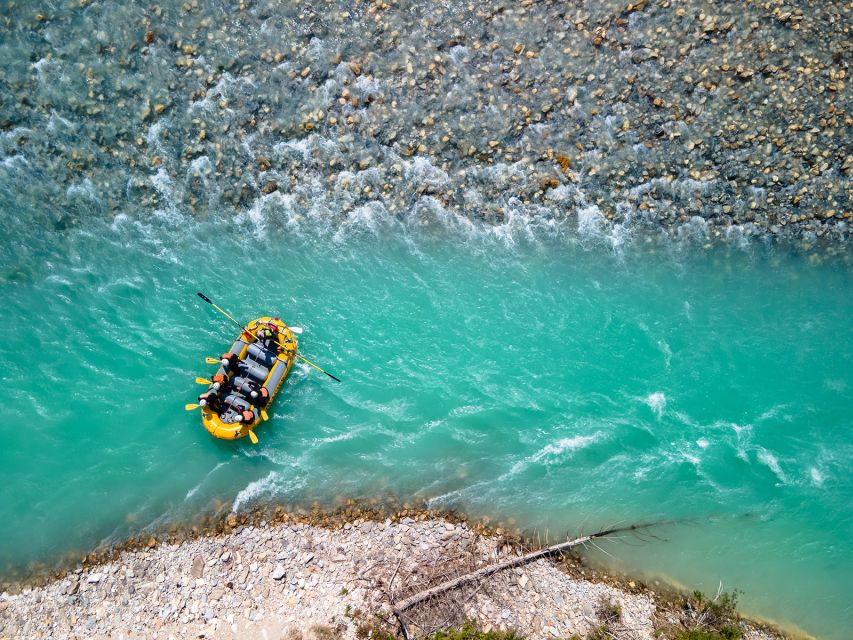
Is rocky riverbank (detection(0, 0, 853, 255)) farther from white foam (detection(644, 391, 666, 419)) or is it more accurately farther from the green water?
white foam (detection(644, 391, 666, 419))

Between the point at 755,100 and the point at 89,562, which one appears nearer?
the point at 89,562

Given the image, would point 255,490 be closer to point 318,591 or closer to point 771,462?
point 318,591

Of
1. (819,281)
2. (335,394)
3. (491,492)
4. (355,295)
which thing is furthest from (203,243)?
(819,281)

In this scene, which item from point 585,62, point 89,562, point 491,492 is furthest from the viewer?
point 585,62

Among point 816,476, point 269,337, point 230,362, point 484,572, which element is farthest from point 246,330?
point 816,476

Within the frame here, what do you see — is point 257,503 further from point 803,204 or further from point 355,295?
point 803,204

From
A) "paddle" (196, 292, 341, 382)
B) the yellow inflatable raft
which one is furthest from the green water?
the yellow inflatable raft

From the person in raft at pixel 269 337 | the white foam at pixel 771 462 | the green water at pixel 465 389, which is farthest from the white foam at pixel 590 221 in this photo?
the person in raft at pixel 269 337
